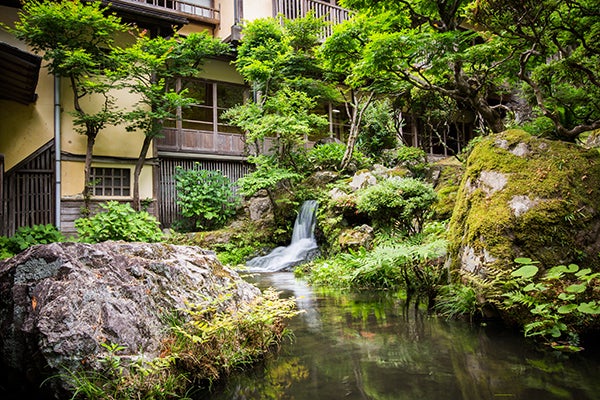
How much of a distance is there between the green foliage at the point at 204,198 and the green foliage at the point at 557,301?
12582 millimetres

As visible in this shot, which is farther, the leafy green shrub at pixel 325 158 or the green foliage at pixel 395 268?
the leafy green shrub at pixel 325 158

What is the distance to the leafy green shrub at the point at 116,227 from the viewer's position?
12.4 m

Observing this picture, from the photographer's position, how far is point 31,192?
13562 millimetres

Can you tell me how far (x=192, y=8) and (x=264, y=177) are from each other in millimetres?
9497

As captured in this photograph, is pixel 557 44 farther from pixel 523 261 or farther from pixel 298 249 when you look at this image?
pixel 298 249

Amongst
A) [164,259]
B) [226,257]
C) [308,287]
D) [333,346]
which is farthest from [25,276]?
[226,257]

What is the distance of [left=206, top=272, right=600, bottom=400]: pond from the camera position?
282 cm

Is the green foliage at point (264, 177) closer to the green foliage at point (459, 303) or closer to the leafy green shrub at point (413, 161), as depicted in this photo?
the leafy green shrub at point (413, 161)

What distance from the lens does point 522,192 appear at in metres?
4.74

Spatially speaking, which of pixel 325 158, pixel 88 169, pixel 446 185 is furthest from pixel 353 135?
pixel 88 169

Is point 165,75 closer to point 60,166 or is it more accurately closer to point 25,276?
point 60,166

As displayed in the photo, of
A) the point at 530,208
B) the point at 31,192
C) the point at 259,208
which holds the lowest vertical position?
the point at 530,208

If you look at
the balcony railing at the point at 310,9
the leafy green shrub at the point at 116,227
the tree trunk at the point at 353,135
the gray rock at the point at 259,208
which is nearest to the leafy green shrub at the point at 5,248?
the leafy green shrub at the point at 116,227

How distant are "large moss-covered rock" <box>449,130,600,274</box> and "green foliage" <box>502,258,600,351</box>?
1.07ft
